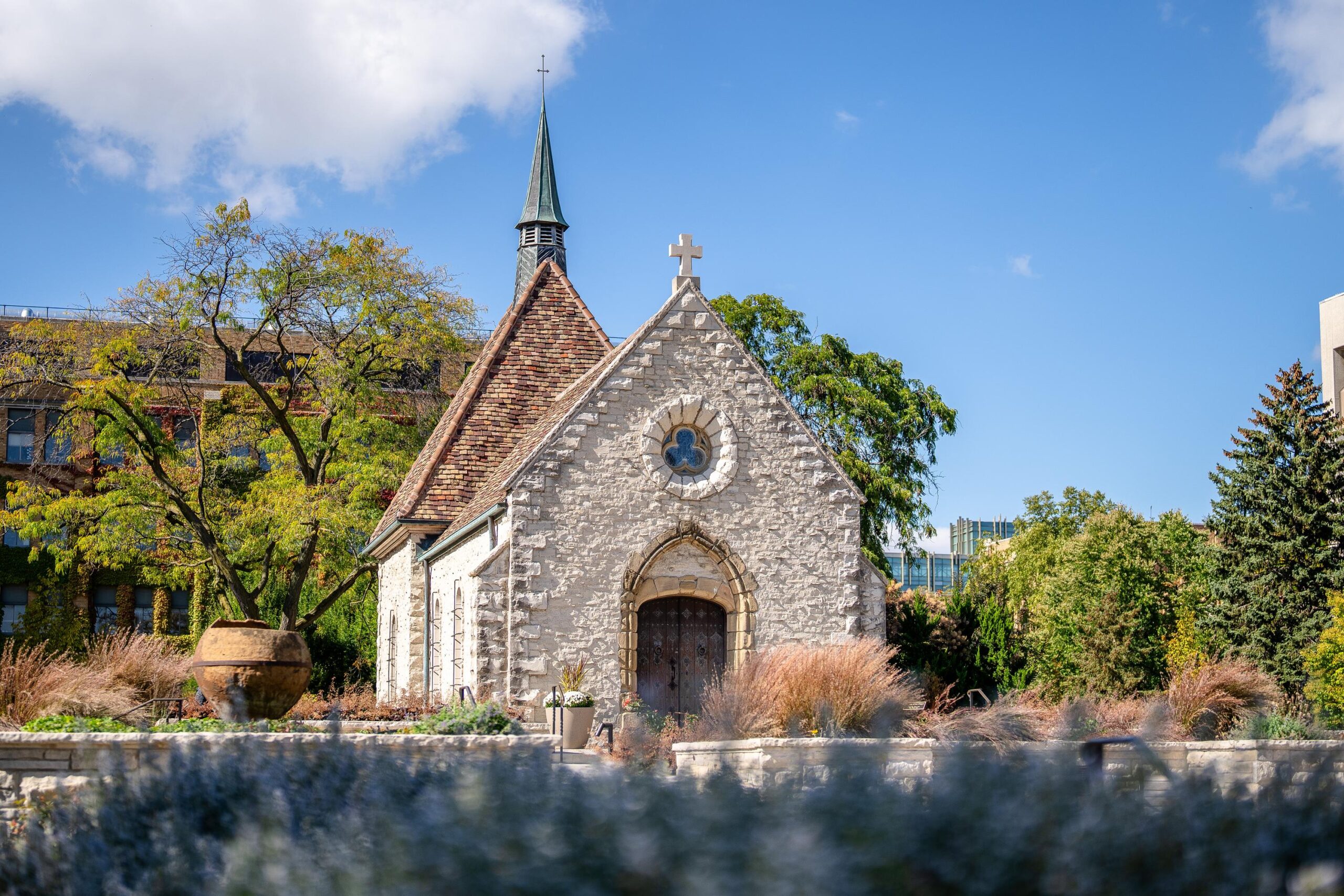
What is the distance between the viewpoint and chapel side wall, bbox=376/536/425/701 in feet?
71.3

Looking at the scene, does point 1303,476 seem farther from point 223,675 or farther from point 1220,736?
point 223,675

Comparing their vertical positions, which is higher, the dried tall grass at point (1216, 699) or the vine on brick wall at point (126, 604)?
the vine on brick wall at point (126, 604)

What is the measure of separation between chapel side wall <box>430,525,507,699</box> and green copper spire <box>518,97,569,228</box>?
10639mm

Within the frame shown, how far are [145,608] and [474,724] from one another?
43.1 meters

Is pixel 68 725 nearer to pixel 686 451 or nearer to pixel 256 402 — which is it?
pixel 686 451

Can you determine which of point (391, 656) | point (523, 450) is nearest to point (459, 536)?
point (523, 450)

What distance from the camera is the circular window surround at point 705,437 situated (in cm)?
1808

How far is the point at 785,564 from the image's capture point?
18.4 metres

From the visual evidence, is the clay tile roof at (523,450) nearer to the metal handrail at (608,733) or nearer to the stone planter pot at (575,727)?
the stone planter pot at (575,727)

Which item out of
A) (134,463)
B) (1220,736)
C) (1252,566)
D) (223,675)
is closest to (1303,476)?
(1252,566)

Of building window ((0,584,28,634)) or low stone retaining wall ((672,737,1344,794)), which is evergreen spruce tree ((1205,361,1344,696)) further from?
building window ((0,584,28,634))

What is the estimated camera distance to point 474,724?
12.4 meters

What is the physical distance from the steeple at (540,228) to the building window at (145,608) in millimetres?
27979

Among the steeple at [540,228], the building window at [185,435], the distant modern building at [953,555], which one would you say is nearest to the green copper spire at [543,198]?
the steeple at [540,228]
